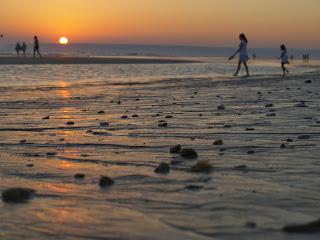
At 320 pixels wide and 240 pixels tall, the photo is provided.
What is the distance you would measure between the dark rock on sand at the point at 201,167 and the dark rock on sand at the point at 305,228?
5.93ft

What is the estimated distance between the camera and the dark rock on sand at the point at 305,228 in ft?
11.6

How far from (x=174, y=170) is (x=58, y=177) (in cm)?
102

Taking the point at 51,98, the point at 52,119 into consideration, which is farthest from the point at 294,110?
the point at 51,98

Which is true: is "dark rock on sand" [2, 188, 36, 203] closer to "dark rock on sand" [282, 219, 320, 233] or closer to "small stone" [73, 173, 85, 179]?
"small stone" [73, 173, 85, 179]

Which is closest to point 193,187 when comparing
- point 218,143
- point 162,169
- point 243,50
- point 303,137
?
point 162,169

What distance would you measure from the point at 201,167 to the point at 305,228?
1868 millimetres

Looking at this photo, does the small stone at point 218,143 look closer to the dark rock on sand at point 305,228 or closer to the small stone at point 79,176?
the small stone at point 79,176

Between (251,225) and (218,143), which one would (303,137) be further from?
(251,225)

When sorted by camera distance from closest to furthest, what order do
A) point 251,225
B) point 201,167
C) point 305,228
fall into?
1. point 305,228
2. point 251,225
3. point 201,167

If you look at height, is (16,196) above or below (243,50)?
below

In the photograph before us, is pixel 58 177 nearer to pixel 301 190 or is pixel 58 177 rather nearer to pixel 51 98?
pixel 301 190

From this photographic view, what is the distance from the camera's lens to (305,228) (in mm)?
3576

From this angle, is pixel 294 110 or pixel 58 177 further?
pixel 294 110

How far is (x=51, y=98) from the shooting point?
1568 cm
